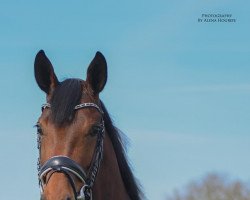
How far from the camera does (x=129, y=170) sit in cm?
747

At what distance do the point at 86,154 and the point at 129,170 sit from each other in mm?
1216

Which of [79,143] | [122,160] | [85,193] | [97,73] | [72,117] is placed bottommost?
[85,193]

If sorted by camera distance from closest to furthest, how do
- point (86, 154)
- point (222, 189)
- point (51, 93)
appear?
point (86, 154) < point (51, 93) < point (222, 189)

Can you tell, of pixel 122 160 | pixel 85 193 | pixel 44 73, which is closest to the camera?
pixel 85 193

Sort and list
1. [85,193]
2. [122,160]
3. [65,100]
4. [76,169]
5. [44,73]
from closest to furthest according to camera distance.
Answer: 1. [76,169]
2. [85,193]
3. [65,100]
4. [44,73]
5. [122,160]

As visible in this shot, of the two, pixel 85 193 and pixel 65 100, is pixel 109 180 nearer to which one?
pixel 85 193

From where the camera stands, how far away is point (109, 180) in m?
6.99

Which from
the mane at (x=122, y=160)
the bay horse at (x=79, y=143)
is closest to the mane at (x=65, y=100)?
the bay horse at (x=79, y=143)

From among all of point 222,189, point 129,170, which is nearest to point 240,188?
point 222,189

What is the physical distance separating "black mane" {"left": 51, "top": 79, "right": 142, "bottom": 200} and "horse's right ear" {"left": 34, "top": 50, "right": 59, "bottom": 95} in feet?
0.42

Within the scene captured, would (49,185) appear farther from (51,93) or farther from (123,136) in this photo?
(123,136)

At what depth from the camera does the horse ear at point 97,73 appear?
6.99 meters

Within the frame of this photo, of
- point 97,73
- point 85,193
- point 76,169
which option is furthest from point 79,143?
point 97,73

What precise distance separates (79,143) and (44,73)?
3.63ft
